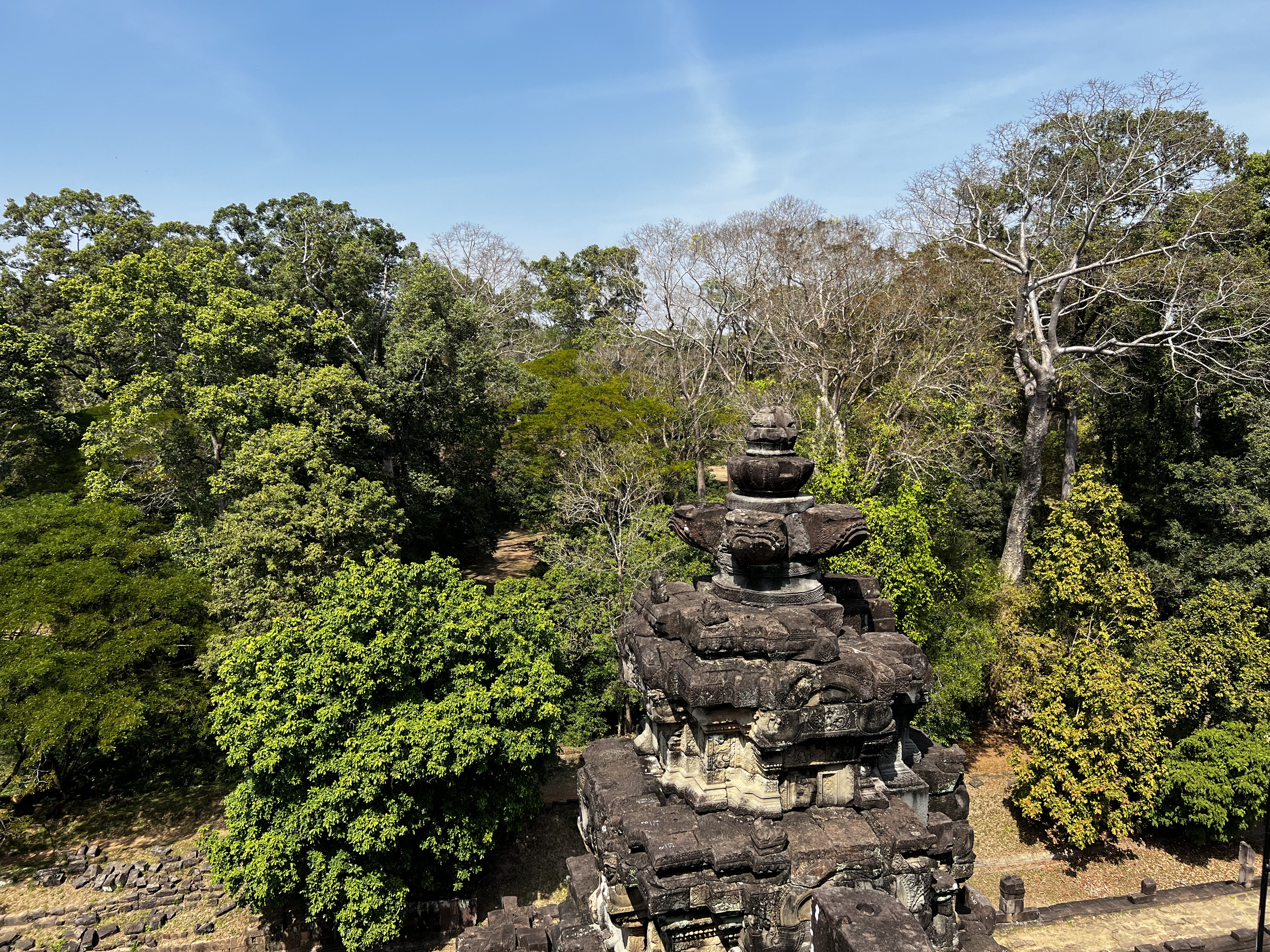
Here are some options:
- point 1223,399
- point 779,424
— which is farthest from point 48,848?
point 1223,399

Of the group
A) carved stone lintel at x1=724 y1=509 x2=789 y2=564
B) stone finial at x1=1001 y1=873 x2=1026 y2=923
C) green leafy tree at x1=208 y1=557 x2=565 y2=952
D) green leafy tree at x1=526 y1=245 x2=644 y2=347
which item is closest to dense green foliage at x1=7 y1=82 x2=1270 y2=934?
green leafy tree at x1=208 y1=557 x2=565 y2=952

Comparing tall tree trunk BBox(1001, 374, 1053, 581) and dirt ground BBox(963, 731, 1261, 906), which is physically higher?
tall tree trunk BBox(1001, 374, 1053, 581)

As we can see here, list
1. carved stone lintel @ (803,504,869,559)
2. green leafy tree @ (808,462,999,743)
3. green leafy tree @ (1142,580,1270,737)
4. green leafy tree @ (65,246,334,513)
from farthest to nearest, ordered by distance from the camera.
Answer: green leafy tree @ (65,246,334,513) → green leafy tree @ (808,462,999,743) → green leafy tree @ (1142,580,1270,737) → carved stone lintel @ (803,504,869,559)

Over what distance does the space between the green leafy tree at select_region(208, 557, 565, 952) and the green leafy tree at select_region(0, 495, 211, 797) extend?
8.42 feet

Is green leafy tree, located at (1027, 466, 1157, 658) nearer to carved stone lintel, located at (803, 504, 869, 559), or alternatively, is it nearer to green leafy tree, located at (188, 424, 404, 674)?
carved stone lintel, located at (803, 504, 869, 559)

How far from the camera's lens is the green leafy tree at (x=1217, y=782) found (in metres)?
12.7

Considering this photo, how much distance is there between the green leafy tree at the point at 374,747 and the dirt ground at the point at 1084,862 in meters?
9.87

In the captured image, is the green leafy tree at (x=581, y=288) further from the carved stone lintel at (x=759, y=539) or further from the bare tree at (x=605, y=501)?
the carved stone lintel at (x=759, y=539)

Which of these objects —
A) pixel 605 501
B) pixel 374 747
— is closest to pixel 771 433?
pixel 374 747

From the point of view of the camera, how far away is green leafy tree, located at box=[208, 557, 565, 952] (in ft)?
33.8

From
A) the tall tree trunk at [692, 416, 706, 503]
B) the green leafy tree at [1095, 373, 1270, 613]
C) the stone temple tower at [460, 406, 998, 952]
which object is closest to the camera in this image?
the stone temple tower at [460, 406, 998, 952]

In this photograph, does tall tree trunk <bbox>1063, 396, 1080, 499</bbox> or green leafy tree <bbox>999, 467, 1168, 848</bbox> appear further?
tall tree trunk <bbox>1063, 396, 1080, 499</bbox>

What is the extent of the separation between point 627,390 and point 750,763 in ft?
78.8

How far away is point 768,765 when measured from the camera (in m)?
5.05
